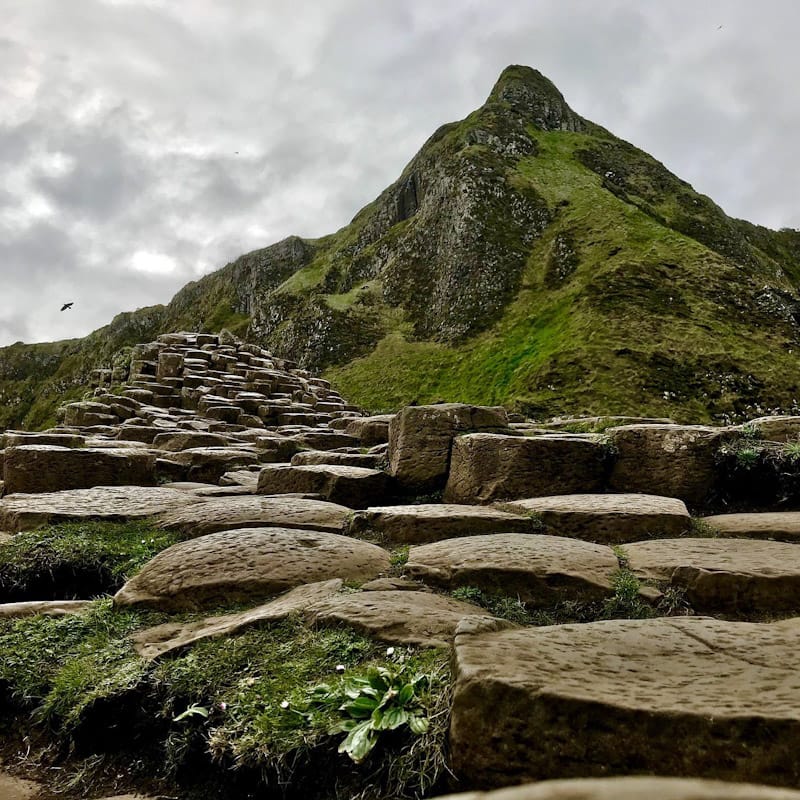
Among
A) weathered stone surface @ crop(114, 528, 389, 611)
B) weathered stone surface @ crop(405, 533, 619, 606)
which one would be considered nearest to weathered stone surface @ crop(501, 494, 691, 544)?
weathered stone surface @ crop(405, 533, 619, 606)

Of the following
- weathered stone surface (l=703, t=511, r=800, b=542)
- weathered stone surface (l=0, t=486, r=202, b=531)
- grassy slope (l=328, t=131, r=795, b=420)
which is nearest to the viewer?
weathered stone surface (l=703, t=511, r=800, b=542)

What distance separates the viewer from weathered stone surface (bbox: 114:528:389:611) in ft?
11.9

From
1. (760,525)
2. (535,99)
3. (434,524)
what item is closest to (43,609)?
(434,524)

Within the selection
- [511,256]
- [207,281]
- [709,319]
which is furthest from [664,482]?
[207,281]

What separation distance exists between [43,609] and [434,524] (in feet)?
9.71

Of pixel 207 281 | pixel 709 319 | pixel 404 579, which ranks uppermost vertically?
pixel 207 281

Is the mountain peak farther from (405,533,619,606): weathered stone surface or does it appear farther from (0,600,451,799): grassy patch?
(0,600,451,799): grassy patch

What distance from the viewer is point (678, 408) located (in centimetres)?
2209

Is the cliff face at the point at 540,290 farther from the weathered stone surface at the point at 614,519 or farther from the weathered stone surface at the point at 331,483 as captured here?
the weathered stone surface at the point at 614,519

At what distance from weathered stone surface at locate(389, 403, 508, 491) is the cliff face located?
16.9 metres

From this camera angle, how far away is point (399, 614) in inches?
116

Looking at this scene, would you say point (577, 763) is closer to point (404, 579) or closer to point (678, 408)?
point (404, 579)

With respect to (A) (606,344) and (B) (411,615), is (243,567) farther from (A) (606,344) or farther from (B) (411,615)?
(A) (606,344)

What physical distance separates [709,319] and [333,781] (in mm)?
29728
